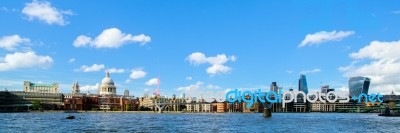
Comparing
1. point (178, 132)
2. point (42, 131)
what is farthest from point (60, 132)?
point (178, 132)

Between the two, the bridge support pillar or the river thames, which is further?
the bridge support pillar

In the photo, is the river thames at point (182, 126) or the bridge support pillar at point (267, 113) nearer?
the river thames at point (182, 126)

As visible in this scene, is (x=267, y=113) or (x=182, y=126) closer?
(x=182, y=126)

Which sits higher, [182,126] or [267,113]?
[267,113]

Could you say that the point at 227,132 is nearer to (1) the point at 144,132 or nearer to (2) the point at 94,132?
(1) the point at 144,132

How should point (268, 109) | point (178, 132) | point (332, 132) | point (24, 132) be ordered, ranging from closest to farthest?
point (24, 132) → point (178, 132) → point (332, 132) → point (268, 109)

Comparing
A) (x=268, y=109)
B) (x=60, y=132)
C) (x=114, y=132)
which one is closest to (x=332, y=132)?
(x=114, y=132)

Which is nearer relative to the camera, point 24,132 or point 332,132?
point 24,132

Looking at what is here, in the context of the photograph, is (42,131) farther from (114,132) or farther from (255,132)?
(255,132)

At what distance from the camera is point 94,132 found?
78812mm

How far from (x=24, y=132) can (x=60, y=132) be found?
5.01 meters

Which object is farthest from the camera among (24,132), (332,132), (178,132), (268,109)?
(268,109)

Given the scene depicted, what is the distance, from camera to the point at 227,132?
85.5 m

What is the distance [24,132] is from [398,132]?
57.1m
